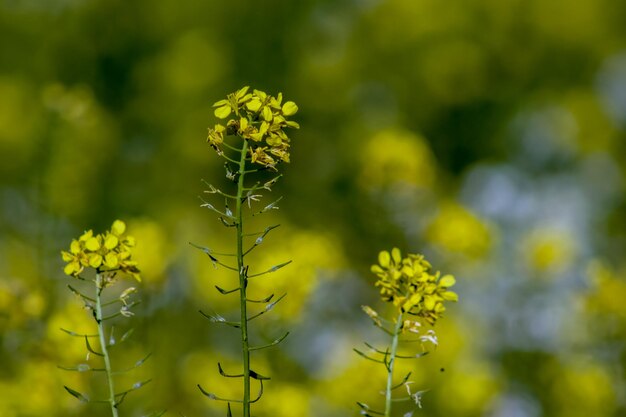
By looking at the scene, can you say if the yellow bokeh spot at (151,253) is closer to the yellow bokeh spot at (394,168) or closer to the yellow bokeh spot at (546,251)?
the yellow bokeh spot at (394,168)

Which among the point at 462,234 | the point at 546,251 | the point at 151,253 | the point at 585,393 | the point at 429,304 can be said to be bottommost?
the point at 429,304

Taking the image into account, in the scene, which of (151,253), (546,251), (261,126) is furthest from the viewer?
(546,251)

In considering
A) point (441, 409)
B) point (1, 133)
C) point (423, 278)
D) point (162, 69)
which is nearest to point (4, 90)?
point (1, 133)

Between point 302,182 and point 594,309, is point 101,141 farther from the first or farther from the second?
point 594,309

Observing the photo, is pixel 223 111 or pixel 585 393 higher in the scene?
pixel 585 393

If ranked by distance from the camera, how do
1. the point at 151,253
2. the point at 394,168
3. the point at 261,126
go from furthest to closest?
the point at 394,168 < the point at 151,253 < the point at 261,126

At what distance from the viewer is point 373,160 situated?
332 centimetres

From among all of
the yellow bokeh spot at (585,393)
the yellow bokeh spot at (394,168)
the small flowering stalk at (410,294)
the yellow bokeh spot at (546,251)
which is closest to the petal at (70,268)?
the small flowering stalk at (410,294)

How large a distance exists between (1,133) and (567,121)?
284 centimetres

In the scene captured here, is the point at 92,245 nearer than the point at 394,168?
Yes

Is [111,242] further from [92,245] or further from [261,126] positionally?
[261,126]

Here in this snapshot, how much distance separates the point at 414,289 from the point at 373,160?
2.29 metres

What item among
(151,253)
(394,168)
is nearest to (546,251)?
(394,168)

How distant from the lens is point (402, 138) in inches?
141
